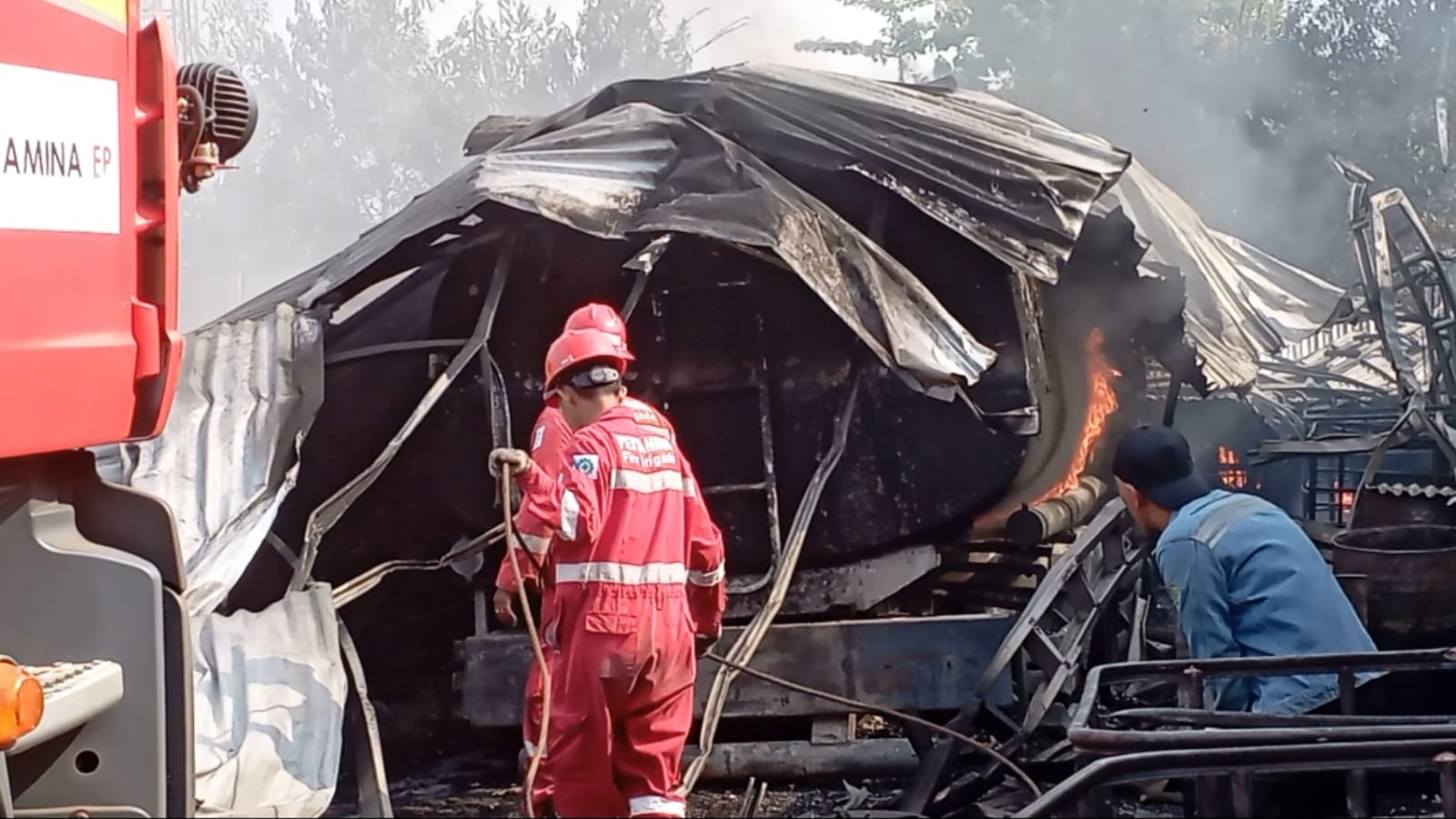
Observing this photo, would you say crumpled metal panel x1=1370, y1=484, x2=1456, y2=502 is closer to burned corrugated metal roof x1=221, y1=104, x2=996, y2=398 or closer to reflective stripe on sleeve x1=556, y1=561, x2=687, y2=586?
burned corrugated metal roof x1=221, y1=104, x2=996, y2=398

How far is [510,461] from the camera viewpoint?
12.5ft

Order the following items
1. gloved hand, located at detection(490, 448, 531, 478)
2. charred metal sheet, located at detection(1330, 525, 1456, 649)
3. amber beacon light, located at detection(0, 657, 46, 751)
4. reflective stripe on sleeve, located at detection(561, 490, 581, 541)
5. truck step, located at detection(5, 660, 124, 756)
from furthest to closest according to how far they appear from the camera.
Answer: charred metal sheet, located at detection(1330, 525, 1456, 649) → reflective stripe on sleeve, located at detection(561, 490, 581, 541) → gloved hand, located at detection(490, 448, 531, 478) → truck step, located at detection(5, 660, 124, 756) → amber beacon light, located at detection(0, 657, 46, 751)

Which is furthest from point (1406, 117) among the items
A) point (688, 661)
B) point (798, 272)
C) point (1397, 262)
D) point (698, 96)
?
point (688, 661)

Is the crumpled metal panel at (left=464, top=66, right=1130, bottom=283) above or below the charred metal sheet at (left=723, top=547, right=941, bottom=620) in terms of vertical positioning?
above

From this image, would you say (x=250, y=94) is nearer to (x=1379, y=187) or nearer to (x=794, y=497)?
(x=794, y=497)

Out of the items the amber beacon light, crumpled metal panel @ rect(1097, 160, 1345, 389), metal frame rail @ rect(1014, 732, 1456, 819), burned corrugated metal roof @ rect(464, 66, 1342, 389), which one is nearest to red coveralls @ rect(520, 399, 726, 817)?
the amber beacon light

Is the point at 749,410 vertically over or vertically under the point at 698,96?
under

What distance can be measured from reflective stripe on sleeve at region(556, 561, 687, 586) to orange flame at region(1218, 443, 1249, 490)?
8.24m

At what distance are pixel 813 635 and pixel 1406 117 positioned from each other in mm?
18255

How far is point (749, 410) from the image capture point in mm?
6621

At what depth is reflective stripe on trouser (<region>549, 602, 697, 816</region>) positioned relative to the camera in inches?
166

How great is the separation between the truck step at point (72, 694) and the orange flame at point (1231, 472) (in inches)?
390

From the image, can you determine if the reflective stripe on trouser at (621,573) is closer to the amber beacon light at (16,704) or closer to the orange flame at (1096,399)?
the amber beacon light at (16,704)

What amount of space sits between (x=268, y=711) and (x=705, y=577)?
1.41m
